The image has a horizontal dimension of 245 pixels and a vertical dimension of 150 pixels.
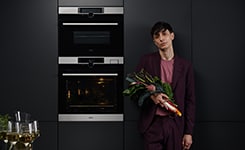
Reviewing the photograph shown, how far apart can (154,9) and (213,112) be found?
1059mm

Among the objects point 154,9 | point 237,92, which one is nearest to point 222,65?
point 237,92

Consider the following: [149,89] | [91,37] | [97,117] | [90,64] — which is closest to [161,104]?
[149,89]

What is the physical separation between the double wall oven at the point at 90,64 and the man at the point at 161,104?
0.28 meters

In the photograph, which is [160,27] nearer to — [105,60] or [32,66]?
[105,60]

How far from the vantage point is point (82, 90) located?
362 cm

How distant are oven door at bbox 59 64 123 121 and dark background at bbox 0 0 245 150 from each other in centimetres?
7

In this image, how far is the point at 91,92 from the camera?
362 cm

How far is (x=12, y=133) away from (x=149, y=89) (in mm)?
1309

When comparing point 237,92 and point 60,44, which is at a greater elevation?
point 60,44

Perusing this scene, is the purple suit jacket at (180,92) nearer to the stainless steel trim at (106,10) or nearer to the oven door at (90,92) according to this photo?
the oven door at (90,92)

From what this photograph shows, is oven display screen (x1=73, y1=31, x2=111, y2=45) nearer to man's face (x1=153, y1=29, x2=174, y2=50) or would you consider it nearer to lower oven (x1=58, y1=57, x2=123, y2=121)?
lower oven (x1=58, y1=57, x2=123, y2=121)

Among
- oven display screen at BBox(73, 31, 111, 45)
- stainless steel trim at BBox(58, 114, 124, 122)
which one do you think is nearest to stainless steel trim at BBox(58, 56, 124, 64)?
oven display screen at BBox(73, 31, 111, 45)

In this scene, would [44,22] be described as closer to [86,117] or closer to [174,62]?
[86,117]

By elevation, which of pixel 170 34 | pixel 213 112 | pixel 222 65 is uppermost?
pixel 170 34
